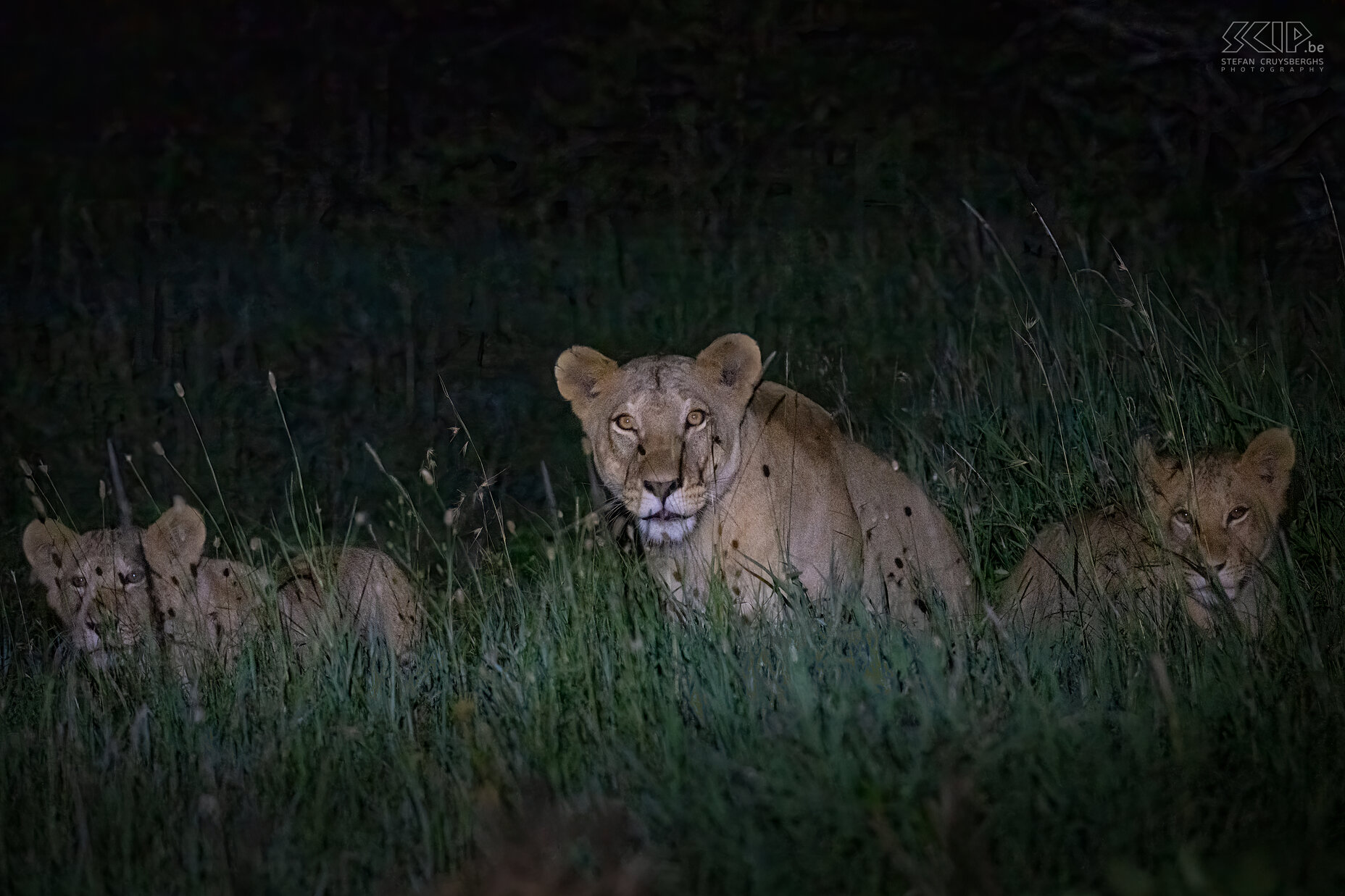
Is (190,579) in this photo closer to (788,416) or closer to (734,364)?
(734,364)

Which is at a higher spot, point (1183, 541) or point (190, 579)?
point (1183, 541)

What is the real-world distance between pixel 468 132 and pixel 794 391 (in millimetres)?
4695

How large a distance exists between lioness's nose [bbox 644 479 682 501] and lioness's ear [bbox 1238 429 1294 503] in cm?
191

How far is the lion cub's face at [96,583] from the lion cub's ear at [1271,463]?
11.9ft

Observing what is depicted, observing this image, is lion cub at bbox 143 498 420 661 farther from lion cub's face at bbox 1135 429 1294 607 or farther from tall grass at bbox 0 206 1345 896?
lion cub's face at bbox 1135 429 1294 607

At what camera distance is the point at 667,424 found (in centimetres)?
455

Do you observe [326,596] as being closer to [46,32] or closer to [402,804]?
[402,804]

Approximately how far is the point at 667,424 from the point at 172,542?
6.27ft

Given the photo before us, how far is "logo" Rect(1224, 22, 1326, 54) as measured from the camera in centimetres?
805

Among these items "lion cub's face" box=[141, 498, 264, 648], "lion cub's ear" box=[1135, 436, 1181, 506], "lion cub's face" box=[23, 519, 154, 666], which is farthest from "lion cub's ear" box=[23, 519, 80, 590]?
"lion cub's ear" box=[1135, 436, 1181, 506]

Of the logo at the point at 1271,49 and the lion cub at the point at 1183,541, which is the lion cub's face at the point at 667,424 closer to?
the lion cub at the point at 1183,541

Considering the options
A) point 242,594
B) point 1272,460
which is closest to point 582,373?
point 242,594

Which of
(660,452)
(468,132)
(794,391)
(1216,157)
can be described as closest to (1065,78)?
(1216,157)

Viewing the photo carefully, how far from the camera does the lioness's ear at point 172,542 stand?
5176mm
